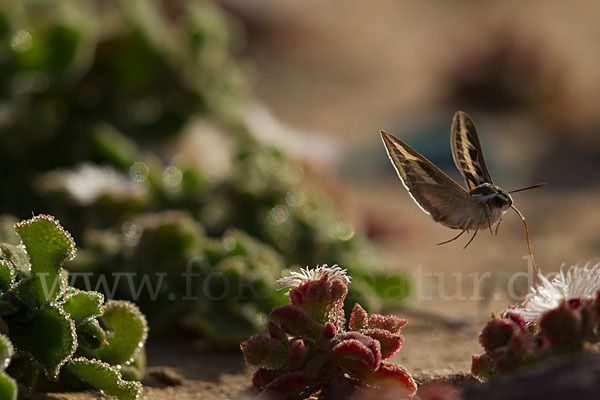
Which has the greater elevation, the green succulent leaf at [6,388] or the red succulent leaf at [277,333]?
the red succulent leaf at [277,333]

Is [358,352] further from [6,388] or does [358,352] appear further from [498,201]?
[6,388]

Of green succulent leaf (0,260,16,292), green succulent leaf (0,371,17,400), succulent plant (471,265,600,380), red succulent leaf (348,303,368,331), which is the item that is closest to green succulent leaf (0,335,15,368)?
green succulent leaf (0,371,17,400)

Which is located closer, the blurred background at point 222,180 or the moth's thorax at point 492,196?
the moth's thorax at point 492,196

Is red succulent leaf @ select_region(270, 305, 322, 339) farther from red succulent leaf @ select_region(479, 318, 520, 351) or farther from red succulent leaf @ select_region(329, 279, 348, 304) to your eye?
red succulent leaf @ select_region(479, 318, 520, 351)

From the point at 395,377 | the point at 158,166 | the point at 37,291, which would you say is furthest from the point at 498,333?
the point at 158,166

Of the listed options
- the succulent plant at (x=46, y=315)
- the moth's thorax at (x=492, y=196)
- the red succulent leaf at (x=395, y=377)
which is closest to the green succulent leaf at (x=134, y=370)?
the succulent plant at (x=46, y=315)

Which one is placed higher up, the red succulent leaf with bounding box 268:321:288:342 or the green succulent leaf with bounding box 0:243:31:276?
the green succulent leaf with bounding box 0:243:31:276

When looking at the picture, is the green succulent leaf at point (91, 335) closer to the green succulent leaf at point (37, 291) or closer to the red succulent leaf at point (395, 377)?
the green succulent leaf at point (37, 291)

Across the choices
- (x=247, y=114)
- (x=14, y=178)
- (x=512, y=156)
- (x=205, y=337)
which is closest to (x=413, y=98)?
(x=512, y=156)
